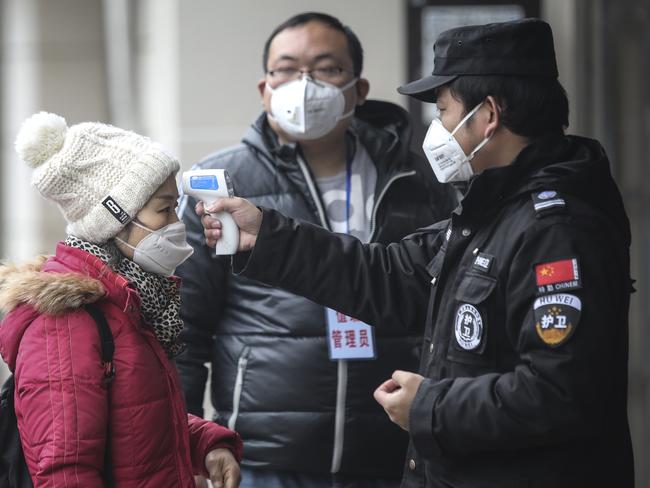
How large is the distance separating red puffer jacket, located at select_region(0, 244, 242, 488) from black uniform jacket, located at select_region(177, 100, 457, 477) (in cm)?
75

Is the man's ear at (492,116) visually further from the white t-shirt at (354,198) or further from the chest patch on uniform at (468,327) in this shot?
the white t-shirt at (354,198)

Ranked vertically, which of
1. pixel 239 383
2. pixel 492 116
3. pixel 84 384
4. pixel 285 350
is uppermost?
pixel 492 116

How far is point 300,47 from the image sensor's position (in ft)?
11.7

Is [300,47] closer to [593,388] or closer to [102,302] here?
[102,302]

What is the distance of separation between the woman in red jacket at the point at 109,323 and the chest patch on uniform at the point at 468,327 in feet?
2.26

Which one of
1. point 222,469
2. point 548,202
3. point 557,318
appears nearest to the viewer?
point 557,318

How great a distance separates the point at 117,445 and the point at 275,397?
0.95 metres

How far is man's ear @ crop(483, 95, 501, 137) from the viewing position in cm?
253

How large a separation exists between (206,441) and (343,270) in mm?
573

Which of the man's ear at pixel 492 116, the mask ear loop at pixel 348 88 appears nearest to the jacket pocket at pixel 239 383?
the mask ear loop at pixel 348 88

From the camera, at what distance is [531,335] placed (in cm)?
227

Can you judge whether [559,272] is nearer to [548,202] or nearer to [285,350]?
[548,202]

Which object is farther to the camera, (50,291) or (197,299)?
(197,299)

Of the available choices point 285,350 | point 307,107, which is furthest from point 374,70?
point 285,350
